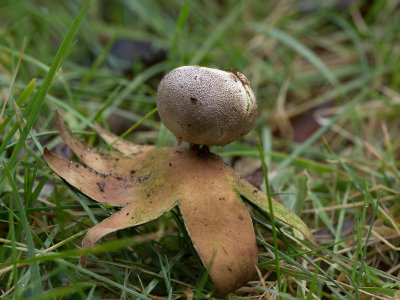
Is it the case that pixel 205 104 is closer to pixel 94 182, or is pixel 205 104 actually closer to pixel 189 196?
pixel 189 196

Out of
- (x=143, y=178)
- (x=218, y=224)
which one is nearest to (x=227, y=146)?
(x=143, y=178)

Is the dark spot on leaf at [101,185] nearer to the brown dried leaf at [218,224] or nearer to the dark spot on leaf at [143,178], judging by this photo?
the dark spot on leaf at [143,178]

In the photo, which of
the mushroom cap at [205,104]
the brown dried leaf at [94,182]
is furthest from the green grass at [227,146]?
the mushroom cap at [205,104]

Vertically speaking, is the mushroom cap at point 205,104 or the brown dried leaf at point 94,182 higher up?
the mushroom cap at point 205,104

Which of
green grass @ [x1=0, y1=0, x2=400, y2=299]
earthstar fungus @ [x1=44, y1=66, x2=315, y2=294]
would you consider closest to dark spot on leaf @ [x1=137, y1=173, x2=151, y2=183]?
earthstar fungus @ [x1=44, y1=66, x2=315, y2=294]

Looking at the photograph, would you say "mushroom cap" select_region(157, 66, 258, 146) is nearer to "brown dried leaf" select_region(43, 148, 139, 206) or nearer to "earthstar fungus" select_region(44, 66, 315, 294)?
"earthstar fungus" select_region(44, 66, 315, 294)

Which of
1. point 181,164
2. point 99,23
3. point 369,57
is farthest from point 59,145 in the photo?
point 369,57

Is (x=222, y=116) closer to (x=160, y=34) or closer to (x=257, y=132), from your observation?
(x=257, y=132)
